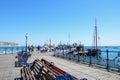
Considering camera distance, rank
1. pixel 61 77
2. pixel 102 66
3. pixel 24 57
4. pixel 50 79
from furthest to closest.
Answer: pixel 24 57 < pixel 102 66 < pixel 50 79 < pixel 61 77

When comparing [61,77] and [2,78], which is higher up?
[61,77]

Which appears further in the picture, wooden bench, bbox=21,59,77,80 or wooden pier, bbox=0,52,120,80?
wooden pier, bbox=0,52,120,80

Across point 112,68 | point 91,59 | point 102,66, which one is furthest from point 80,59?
point 112,68

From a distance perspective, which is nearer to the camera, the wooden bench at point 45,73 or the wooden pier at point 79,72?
the wooden bench at point 45,73

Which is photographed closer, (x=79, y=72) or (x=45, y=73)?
(x=45, y=73)

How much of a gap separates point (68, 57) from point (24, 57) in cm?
890

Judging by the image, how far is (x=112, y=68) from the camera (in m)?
15.1

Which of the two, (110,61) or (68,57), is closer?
(110,61)

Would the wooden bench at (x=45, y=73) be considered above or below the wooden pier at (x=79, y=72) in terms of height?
above

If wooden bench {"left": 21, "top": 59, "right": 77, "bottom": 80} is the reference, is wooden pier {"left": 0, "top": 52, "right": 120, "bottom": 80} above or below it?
below

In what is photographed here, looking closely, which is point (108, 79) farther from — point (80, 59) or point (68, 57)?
point (68, 57)

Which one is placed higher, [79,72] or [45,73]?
[45,73]

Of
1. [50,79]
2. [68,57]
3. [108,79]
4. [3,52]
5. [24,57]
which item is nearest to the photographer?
[50,79]

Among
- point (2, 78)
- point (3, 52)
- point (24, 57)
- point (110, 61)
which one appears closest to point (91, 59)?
point (110, 61)
